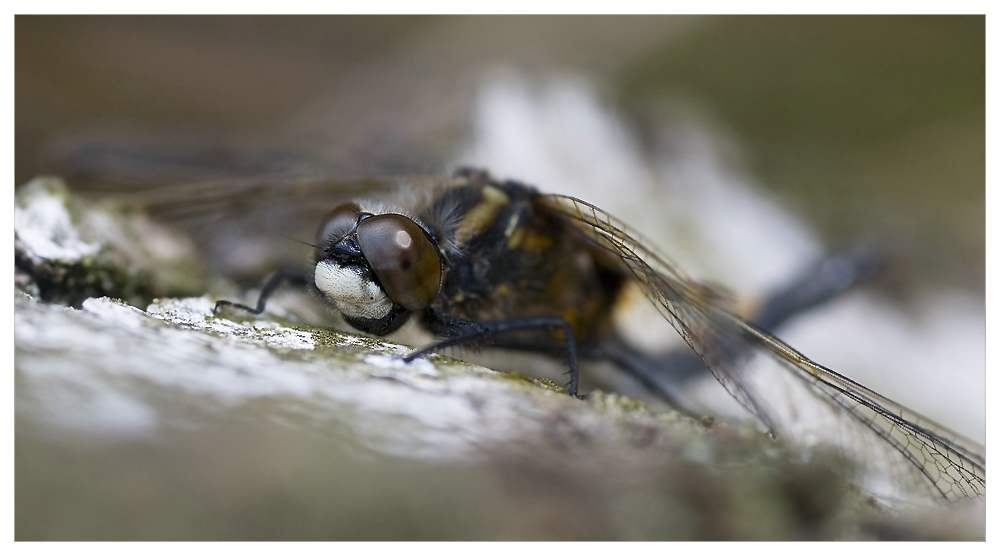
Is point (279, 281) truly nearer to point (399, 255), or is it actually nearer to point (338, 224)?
point (338, 224)

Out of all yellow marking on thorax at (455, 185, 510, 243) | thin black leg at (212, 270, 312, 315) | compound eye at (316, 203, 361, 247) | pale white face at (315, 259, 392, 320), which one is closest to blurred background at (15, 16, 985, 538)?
yellow marking on thorax at (455, 185, 510, 243)

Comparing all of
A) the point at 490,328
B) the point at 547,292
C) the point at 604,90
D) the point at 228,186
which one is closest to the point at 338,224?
the point at 490,328

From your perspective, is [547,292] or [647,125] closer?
[547,292]

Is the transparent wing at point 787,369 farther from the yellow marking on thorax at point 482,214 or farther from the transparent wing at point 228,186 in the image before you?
the transparent wing at point 228,186

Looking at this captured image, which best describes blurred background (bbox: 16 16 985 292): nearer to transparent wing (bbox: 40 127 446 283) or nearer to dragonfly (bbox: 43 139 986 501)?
transparent wing (bbox: 40 127 446 283)

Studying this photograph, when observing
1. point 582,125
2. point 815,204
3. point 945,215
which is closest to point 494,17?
point 582,125

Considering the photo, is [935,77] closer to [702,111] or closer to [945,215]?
[945,215]
